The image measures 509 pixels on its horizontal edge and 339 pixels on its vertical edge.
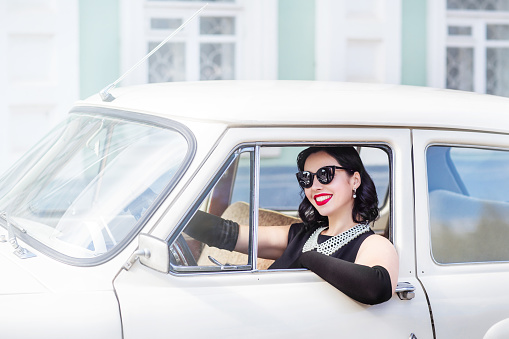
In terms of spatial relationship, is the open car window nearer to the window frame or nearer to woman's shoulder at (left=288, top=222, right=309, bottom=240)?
the window frame

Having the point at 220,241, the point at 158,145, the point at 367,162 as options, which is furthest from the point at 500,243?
the point at 158,145

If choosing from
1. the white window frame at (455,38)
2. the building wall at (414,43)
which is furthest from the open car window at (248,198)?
the white window frame at (455,38)

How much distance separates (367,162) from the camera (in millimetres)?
3752

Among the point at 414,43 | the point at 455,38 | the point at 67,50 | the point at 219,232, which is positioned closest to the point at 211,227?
the point at 219,232

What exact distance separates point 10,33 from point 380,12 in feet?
12.0

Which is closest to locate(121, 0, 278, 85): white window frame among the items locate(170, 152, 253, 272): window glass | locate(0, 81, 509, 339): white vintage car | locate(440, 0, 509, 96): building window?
locate(440, 0, 509, 96): building window

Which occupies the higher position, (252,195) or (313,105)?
(313,105)

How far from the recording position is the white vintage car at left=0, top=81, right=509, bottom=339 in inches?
104

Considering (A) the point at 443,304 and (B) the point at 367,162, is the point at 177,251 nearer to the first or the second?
(A) the point at 443,304

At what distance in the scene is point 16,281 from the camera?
2.65 m

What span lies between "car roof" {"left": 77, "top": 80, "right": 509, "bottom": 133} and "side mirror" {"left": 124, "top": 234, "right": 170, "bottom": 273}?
473 millimetres

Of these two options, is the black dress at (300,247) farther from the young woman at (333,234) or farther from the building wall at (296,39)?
the building wall at (296,39)

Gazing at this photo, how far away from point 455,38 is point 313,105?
711cm

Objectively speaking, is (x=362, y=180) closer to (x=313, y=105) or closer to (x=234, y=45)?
(x=313, y=105)
